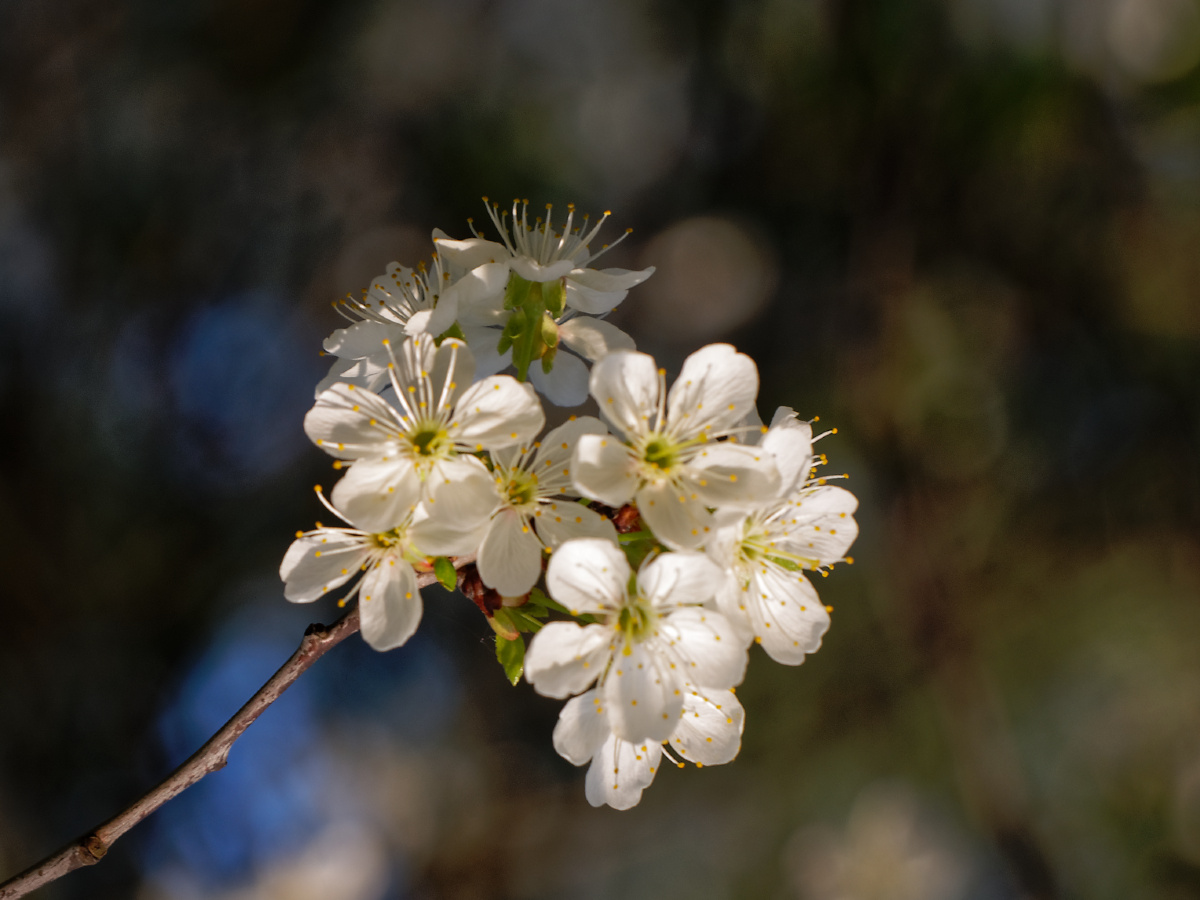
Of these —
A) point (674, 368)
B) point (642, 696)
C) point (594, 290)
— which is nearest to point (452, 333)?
point (594, 290)

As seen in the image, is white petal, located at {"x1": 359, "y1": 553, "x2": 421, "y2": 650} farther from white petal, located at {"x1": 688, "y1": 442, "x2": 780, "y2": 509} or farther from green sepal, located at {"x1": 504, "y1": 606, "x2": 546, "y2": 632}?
white petal, located at {"x1": 688, "y1": 442, "x2": 780, "y2": 509}

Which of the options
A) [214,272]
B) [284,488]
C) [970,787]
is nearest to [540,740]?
[284,488]

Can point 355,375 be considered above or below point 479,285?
below

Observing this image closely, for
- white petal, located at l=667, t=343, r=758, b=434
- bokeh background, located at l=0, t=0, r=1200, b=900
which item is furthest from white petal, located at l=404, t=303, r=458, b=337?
bokeh background, located at l=0, t=0, r=1200, b=900

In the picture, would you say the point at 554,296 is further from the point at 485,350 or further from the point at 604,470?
the point at 604,470

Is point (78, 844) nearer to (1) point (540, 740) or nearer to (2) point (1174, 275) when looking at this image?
(1) point (540, 740)
